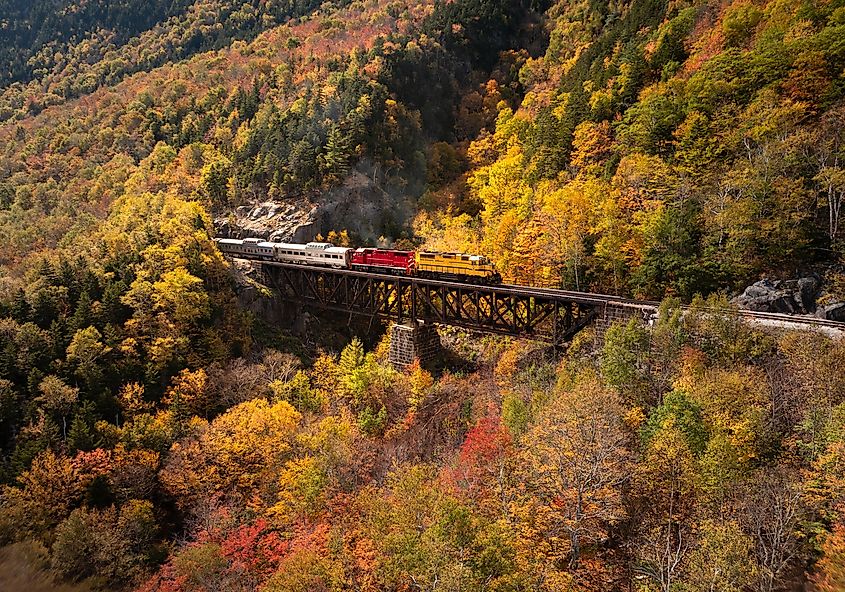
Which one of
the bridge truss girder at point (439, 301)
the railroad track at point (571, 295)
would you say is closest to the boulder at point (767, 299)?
the railroad track at point (571, 295)

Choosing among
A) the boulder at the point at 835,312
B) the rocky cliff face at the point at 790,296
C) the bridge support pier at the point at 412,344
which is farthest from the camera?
the bridge support pier at the point at 412,344

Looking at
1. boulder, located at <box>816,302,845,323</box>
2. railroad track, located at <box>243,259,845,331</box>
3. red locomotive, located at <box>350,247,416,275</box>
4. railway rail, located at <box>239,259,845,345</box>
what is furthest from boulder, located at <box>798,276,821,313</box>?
red locomotive, located at <box>350,247,416,275</box>

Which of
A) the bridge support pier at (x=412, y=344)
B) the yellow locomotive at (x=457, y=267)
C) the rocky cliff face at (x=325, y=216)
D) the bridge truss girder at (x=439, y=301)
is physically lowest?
the bridge support pier at (x=412, y=344)

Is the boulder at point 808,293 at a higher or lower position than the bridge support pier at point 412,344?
higher

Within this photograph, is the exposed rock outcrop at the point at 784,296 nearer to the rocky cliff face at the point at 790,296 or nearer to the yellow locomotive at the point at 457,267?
the rocky cliff face at the point at 790,296

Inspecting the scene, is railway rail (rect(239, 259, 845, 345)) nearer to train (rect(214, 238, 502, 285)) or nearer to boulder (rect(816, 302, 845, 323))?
train (rect(214, 238, 502, 285))

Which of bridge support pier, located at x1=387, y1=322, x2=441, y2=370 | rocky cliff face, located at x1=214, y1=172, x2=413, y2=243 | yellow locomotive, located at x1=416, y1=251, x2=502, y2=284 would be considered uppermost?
rocky cliff face, located at x1=214, y1=172, x2=413, y2=243

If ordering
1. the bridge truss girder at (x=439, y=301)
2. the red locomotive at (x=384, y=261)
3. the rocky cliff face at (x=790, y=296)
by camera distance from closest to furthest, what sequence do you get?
1. the rocky cliff face at (x=790, y=296)
2. the bridge truss girder at (x=439, y=301)
3. the red locomotive at (x=384, y=261)
